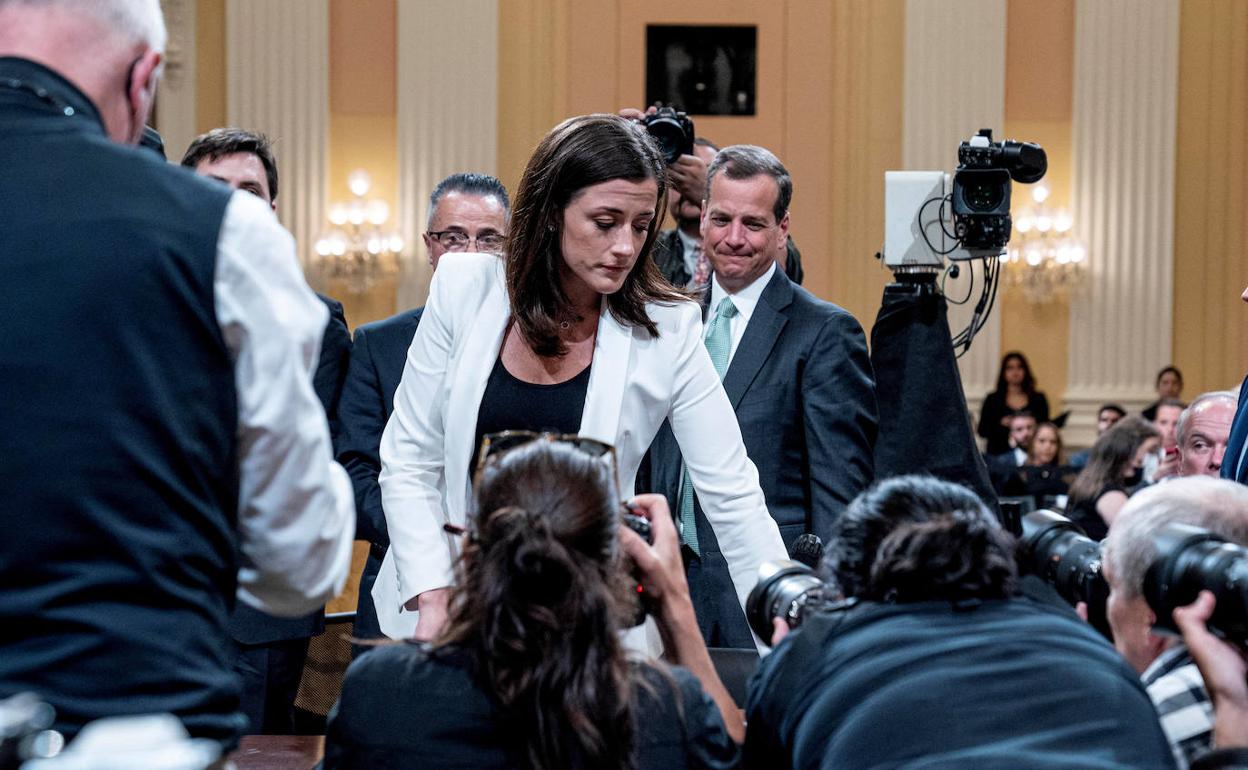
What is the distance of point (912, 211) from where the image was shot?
3.37 metres

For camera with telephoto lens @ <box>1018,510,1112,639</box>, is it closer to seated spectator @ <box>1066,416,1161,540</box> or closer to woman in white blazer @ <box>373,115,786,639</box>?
woman in white blazer @ <box>373,115,786,639</box>

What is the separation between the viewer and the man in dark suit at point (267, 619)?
296cm

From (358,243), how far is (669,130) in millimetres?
5813

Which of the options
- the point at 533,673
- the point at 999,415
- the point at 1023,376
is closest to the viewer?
the point at 533,673

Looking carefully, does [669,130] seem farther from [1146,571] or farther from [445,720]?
[445,720]

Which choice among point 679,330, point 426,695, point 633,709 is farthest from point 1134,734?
point 679,330

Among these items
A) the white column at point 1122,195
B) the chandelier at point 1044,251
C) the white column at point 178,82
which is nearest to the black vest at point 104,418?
the white column at point 178,82

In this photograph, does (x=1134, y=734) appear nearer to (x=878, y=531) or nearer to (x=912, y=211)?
(x=878, y=531)

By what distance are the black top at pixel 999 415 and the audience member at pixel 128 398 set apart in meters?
7.91

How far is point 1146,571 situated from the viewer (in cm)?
179

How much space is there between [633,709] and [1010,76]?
8.91 meters

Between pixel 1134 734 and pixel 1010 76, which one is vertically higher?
pixel 1010 76

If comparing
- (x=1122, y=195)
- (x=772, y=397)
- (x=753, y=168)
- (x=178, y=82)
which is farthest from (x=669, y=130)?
(x=1122, y=195)

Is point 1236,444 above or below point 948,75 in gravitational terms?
below
